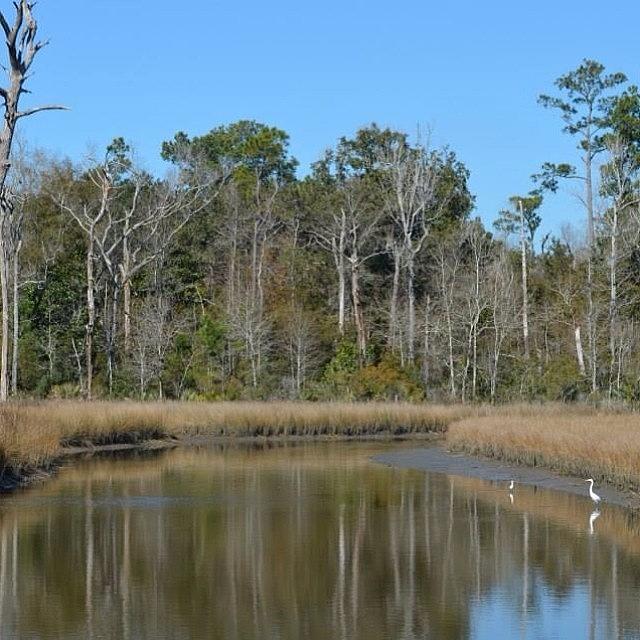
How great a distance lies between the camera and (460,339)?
64.4 meters

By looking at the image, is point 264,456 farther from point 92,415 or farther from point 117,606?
point 117,606

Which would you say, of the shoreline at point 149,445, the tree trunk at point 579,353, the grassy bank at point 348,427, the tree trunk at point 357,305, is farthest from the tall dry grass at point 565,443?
the tree trunk at point 357,305

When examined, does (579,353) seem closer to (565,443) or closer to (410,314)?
(410,314)

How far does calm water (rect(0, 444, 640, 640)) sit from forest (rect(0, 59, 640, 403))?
21.7 m

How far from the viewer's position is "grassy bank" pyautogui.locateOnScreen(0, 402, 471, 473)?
114ft

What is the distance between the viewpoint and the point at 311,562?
1747 centimetres

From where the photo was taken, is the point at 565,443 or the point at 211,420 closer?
Answer: the point at 565,443

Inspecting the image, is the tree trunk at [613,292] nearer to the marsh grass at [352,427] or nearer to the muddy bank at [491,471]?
the marsh grass at [352,427]

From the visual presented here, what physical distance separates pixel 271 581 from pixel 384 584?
135 cm

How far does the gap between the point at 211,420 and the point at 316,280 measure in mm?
26673

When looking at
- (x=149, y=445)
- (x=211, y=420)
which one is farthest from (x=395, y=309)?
(x=149, y=445)

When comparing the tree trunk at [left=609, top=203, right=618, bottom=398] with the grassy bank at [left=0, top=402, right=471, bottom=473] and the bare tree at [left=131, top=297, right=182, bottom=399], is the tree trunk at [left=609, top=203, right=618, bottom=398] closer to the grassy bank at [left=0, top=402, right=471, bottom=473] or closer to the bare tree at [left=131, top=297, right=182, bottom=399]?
the grassy bank at [left=0, top=402, right=471, bottom=473]

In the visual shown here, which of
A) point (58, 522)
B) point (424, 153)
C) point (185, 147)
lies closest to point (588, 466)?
point (58, 522)

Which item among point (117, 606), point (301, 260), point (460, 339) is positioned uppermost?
point (301, 260)
